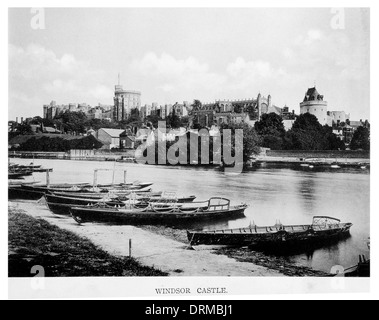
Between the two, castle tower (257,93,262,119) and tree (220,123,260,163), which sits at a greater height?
castle tower (257,93,262,119)

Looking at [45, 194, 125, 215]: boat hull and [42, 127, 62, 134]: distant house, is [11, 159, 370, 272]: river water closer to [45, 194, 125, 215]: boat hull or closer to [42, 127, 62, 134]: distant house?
[45, 194, 125, 215]: boat hull

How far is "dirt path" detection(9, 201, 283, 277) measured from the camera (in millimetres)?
3676

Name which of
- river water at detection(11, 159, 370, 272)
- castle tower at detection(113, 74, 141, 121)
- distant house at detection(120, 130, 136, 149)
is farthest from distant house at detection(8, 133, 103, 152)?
castle tower at detection(113, 74, 141, 121)

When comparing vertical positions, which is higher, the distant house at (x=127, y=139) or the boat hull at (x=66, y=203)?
the distant house at (x=127, y=139)

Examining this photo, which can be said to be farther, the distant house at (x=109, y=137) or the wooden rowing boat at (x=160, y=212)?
the distant house at (x=109, y=137)

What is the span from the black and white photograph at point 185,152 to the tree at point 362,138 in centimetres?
2

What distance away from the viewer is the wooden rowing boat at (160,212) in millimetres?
3947

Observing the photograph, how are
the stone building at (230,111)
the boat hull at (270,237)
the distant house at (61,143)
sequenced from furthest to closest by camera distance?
the distant house at (61,143) < the stone building at (230,111) < the boat hull at (270,237)

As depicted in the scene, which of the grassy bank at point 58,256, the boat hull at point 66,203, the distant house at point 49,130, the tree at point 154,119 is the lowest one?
the grassy bank at point 58,256

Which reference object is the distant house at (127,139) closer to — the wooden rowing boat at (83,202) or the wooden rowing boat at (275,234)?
the wooden rowing boat at (83,202)

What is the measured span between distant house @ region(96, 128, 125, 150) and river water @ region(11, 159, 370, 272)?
226 millimetres

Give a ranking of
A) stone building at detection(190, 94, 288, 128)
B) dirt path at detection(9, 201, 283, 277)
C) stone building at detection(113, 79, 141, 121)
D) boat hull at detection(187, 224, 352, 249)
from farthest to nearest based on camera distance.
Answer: stone building at detection(190, 94, 288, 128), stone building at detection(113, 79, 141, 121), boat hull at detection(187, 224, 352, 249), dirt path at detection(9, 201, 283, 277)

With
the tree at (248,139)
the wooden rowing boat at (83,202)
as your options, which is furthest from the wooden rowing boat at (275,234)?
the tree at (248,139)
